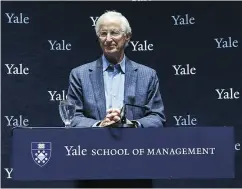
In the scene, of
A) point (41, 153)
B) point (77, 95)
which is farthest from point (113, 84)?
point (41, 153)

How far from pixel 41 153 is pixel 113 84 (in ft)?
1.97

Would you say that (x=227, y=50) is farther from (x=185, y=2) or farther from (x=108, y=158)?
(x=108, y=158)

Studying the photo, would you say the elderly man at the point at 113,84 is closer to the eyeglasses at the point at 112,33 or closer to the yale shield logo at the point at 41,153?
the eyeglasses at the point at 112,33

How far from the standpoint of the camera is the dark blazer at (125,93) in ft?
11.1

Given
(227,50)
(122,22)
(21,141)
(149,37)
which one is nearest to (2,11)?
(149,37)

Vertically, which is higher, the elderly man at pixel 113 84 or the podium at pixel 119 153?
the elderly man at pixel 113 84

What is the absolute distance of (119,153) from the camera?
306cm

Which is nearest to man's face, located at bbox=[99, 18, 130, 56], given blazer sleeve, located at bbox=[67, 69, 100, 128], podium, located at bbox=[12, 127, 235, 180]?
blazer sleeve, located at bbox=[67, 69, 100, 128]

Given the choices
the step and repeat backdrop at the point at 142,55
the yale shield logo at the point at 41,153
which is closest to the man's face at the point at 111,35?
the yale shield logo at the point at 41,153

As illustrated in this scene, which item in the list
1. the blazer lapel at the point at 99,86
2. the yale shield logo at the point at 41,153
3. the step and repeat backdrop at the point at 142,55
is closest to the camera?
the yale shield logo at the point at 41,153

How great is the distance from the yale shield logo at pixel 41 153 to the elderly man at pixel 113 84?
324 mm

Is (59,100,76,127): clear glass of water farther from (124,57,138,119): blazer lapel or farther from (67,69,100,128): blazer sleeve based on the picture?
(124,57,138,119): blazer lapel

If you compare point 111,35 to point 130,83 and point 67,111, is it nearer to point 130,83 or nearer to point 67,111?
point 130,83

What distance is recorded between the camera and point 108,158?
3057mm
